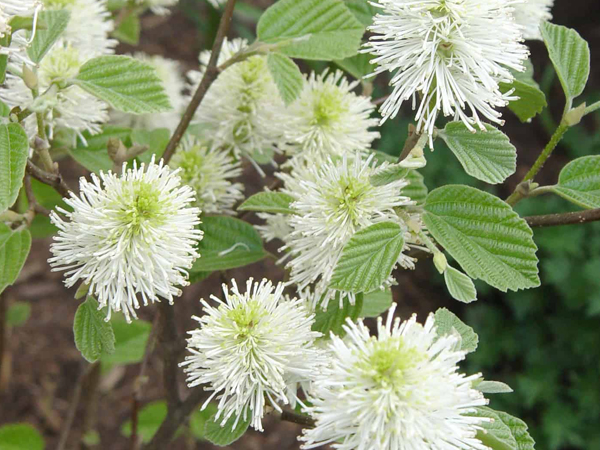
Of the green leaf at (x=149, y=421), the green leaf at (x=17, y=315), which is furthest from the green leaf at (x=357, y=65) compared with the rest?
the green leaf at (x=17, y=315)

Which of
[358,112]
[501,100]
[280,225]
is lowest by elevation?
[280,225]

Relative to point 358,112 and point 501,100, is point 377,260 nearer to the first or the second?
point 501,100

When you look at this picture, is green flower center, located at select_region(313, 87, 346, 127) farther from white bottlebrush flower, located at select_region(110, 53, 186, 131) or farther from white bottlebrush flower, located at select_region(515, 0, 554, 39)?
white bottlebrush flower, located at select_region(110, 53, 186, 131)

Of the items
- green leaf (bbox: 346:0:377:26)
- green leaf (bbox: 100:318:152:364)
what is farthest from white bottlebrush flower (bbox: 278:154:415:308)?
green leaf (bbox: 100:318:152:364)

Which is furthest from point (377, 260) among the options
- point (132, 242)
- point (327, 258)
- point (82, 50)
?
point (82, 50)

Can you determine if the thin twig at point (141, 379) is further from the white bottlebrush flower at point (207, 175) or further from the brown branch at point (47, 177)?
the brown branch at point (47, 177)
